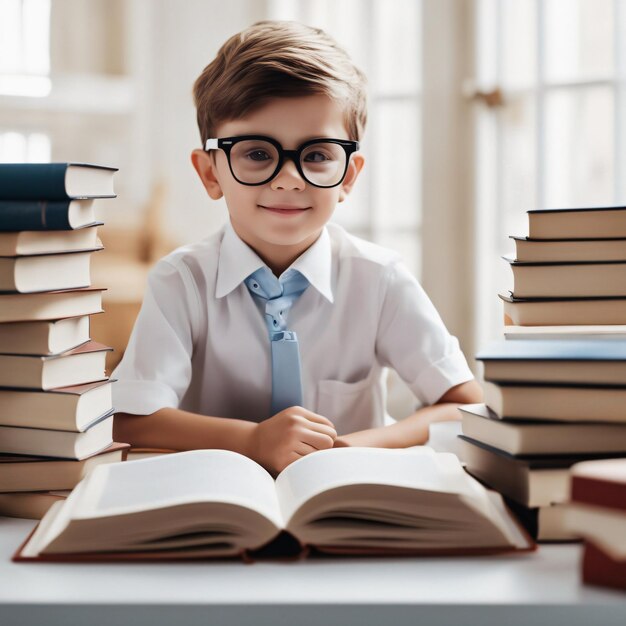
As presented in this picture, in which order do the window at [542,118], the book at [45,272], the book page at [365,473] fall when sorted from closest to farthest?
the book page at [365,473], the book at [45,272], the window at [542,118]

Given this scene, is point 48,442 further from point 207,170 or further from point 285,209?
point 207,170

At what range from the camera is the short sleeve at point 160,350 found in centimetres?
127

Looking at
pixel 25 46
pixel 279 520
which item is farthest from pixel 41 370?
pixel 25 46

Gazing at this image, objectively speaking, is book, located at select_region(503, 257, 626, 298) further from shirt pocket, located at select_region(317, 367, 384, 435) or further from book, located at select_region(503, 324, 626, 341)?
shirt pocket, located at select_region(317, 367, 384, 435)

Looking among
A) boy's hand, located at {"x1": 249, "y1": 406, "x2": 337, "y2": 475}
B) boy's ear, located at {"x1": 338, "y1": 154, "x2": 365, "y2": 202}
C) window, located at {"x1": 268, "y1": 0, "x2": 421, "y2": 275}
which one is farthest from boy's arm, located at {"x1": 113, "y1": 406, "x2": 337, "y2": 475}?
window, located at {"x1": 268, "y1": 0, "x2": 421, "y2": 275}

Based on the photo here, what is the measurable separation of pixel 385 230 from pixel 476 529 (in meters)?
2.50

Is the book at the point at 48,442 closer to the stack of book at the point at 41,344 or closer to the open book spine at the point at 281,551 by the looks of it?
the stack of book at the point at 41,344

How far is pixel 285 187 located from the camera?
127 cm

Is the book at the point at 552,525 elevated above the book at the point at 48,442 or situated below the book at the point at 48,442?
below

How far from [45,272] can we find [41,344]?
0.08 metres

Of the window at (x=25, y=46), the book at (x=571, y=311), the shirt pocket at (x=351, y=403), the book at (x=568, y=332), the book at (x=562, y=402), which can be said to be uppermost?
the window at (x=25, y=46)

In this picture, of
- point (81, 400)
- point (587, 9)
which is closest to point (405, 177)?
point (587, 9)

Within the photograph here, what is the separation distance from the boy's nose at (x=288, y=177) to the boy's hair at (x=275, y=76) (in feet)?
0.34

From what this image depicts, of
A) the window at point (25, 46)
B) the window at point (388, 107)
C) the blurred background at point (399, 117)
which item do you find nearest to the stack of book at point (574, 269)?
the blurred background at point (399, 117)
